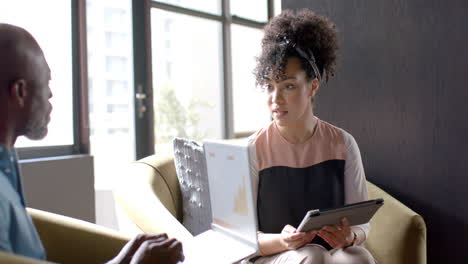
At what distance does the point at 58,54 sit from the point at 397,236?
242cm

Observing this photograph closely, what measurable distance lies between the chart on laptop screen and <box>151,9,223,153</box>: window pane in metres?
2.97

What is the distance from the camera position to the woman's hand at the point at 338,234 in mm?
1414

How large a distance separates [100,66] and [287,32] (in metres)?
2.90

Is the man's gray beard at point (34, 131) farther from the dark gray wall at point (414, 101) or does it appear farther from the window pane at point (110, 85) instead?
the window pane at point (110, 85)

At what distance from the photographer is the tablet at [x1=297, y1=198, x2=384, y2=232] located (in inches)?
49.1

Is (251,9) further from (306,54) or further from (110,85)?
(306,54)

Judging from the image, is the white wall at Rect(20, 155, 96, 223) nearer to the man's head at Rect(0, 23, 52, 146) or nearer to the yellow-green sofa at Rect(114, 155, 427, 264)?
the yellow-green sofa at Rect(114, 155, 427, 264)

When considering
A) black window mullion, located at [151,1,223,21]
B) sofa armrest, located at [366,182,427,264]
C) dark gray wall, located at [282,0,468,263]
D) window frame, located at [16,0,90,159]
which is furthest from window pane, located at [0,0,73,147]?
sofa armrest, located at [366,182,427,264]

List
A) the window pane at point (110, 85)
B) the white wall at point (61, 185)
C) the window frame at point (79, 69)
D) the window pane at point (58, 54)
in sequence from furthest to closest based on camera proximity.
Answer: the window pane at point (110, 85) → the window frame at point (79, 69) → the window pane at point (58, 54) → the white wall at point (61, 185)

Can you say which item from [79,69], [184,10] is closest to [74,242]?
[79,69]

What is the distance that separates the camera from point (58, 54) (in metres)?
3.11

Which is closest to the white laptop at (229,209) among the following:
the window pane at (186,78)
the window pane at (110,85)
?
the window pane at (110,85)

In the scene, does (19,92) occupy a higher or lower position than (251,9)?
lower

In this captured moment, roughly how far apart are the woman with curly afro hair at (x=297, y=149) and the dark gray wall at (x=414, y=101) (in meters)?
0.65
